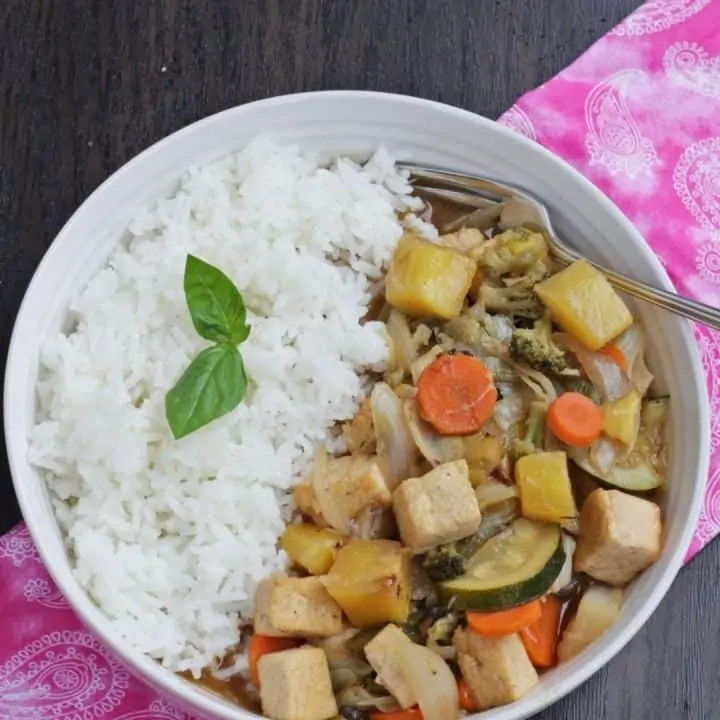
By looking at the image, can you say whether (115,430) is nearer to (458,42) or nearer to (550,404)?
(550,404)

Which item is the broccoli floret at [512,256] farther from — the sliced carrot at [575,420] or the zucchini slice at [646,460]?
the zucchini slice at [646,460]

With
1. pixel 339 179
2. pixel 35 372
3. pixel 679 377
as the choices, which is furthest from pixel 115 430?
pixel 679 377

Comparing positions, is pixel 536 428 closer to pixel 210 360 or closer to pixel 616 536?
pixel 616 536

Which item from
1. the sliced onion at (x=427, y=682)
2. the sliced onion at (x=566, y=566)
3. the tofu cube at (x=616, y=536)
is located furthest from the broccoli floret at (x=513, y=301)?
the sliced onion at (x=427, y=682)

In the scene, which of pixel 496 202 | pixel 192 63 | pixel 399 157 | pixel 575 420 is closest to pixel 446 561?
pixel 575 420

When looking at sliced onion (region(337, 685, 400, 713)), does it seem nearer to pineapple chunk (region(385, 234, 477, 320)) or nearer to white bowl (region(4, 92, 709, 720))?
white bowl (region(4, 92, 709, 720))

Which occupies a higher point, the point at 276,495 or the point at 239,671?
the point at 276,495
